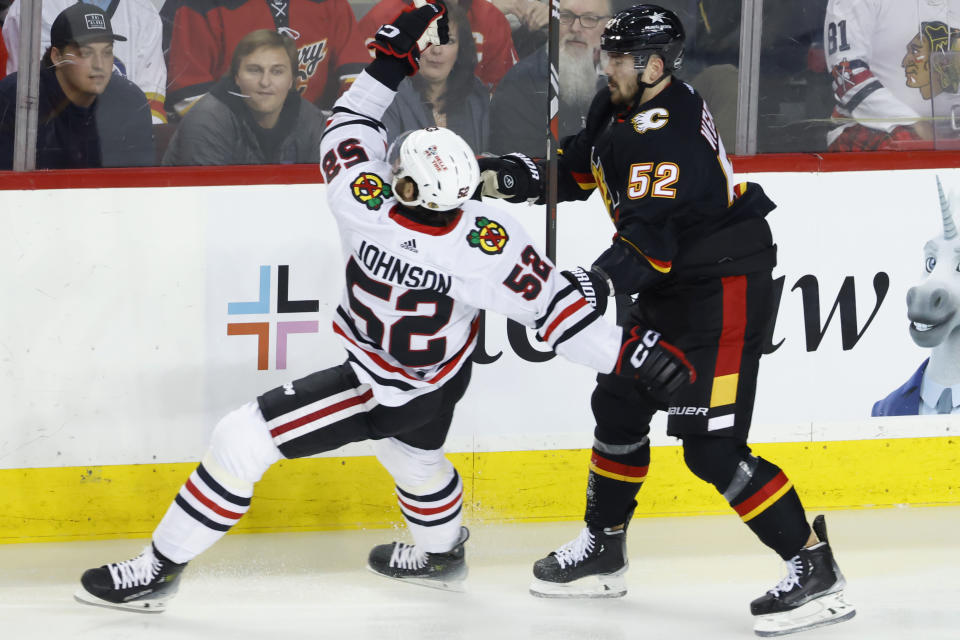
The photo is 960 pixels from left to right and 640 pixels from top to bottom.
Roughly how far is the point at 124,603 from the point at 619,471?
1260 mm

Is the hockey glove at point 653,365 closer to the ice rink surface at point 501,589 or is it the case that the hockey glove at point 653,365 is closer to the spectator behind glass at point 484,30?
the ice rink surface at point 501,589

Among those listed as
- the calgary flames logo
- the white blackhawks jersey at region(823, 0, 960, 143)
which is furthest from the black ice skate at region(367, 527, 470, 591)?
the white blackhawks jersey at region(823, 0, 960, 143)

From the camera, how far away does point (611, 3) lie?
3.50 metres

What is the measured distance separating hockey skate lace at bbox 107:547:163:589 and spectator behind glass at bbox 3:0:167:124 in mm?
1341

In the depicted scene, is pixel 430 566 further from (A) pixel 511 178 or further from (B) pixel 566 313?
(A) pixel 511 178

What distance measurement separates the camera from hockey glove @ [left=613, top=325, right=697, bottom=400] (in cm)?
251

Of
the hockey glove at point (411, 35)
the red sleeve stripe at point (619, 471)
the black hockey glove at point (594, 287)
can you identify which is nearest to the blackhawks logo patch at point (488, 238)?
the black hockey glove at point (594, 287)

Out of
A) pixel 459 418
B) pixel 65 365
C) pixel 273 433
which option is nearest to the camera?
pixel 273 433

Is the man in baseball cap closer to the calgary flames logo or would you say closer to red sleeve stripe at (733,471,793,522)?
the calgary flames logo

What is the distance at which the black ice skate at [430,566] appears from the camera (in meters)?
2.99

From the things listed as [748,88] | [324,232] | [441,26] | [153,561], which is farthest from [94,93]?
[748,88]

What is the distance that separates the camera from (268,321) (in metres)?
3.33

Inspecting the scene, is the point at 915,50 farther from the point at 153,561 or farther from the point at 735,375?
the point at 153,561

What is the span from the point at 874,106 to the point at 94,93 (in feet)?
7.90
